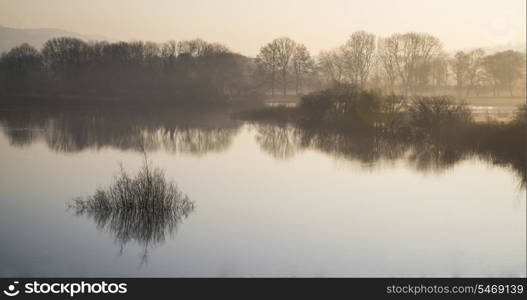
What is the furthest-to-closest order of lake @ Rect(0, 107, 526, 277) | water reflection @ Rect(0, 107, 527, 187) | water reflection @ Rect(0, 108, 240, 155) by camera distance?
water reflection @ Rect(0, 108, 240, 155) < water reflection @ Rect(0, 107, 527, 187) < lake @ Rect(0, 107, 526, 277)

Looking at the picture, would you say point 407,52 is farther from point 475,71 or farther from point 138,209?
point 138,209

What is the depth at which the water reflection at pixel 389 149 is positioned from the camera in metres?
18.8

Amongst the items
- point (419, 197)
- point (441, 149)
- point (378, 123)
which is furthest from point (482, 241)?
point (378, 123)

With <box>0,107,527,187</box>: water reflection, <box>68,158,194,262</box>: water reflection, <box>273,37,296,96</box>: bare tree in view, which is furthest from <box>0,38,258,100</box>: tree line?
<box>68,158,194,262</box>: water reflection

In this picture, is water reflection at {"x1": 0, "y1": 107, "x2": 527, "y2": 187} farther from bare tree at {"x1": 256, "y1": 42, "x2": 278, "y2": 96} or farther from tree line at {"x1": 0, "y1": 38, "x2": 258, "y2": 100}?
bare tree at {"x1": 256, "y1": 42, "x2": 278, "y2": 96}

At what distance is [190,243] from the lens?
1015 centimetres

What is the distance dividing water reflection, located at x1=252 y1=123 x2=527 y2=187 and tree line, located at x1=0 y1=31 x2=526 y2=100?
2195 centimetres

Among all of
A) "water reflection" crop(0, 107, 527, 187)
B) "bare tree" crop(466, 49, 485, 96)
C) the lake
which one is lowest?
the lake

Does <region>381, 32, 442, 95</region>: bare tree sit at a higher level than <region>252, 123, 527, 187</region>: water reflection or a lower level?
higher

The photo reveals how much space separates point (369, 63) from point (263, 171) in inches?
1437

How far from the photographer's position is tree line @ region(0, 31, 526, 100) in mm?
49219

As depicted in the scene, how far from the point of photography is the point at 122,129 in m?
30.3

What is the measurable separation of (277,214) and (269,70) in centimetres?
4443

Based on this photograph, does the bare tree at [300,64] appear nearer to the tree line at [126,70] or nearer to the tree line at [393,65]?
the tree line at [393,65]
